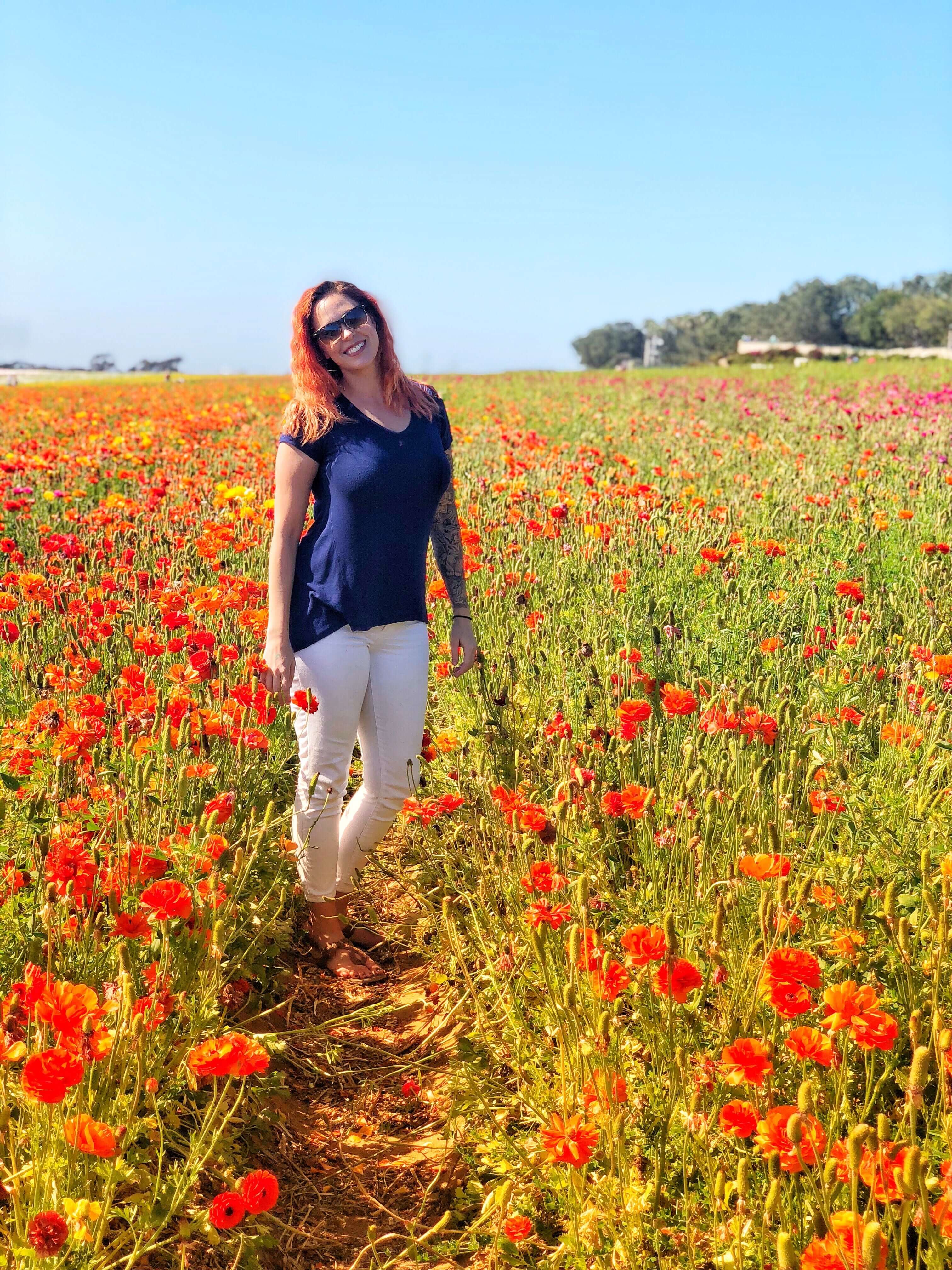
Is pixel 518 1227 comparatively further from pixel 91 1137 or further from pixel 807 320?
pixel 807 320

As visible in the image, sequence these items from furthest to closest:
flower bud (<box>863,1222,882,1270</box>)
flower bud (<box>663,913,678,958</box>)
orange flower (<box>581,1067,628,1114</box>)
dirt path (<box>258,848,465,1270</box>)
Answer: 1. dirt path (<box>258,848,465,1270</box>)
2. orange flower (<box>581,1067,628,1114</box>)
3. flower bud (<box>663,913,678,958</box>)
4. flower bud (<box>863,1222,882,1270</box>)

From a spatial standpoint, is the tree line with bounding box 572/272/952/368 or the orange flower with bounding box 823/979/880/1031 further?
the tree line with bounding box 572/272/952/368

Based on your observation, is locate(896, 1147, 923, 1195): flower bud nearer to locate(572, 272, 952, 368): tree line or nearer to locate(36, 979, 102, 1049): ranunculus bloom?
locate(36, 979, 102, 1049): ranunculus bloom

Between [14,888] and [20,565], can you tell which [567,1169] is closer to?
[14,888]

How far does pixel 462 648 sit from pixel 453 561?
30 cm

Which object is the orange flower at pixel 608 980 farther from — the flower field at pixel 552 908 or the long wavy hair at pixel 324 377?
the long wavy hair at pixel 324 377

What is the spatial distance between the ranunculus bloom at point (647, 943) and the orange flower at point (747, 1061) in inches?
7.2

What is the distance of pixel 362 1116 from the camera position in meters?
2.76

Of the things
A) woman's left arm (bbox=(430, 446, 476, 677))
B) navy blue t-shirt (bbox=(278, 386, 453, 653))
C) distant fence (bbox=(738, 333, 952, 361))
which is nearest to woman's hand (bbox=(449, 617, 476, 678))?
woman's left arm (bbox=(430, 446, 476, 677))

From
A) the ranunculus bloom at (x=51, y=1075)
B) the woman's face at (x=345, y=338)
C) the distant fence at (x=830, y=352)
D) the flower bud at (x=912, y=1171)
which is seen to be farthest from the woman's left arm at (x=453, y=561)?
the distant fence at (x=830, y=352)

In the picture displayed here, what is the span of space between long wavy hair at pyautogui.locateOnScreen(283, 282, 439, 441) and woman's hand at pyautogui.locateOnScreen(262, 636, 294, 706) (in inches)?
21.8

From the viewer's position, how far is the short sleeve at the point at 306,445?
9.73ft

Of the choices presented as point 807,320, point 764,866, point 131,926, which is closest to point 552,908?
point 764,866

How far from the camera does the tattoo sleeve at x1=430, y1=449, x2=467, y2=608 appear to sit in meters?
3.42
